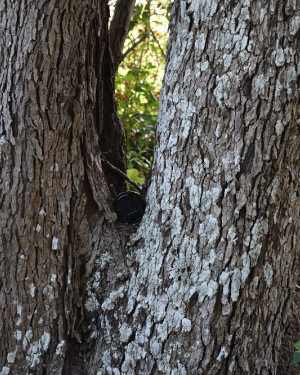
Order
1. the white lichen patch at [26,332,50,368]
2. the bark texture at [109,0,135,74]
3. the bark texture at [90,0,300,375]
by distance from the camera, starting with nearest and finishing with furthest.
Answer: the bark texture at [90,0,300,375], the white lichen patch at [26,332,50,368], the bark texture at [109,0,135,74]

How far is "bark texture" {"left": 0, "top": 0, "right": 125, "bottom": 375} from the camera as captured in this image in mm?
1774

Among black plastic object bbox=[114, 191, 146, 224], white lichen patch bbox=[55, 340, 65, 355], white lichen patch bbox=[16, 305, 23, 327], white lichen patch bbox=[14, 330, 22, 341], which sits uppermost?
black plastic object bbox=[114, 191, 146, 224]

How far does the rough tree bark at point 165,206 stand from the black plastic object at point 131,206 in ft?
0.15

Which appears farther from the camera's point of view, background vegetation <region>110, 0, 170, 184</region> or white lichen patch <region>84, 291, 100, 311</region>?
background vegetation <region>110, 0, 170, 184</region>

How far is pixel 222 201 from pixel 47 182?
2.05ft

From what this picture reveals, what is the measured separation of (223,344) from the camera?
168 centimetres

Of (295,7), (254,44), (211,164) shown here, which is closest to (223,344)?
(211,164)

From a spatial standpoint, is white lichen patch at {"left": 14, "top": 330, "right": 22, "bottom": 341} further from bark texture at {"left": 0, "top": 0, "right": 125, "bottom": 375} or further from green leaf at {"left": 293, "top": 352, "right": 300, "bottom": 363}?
green leaf at {"left": 293, "top": 352, "right": 300, "bottom": 363}

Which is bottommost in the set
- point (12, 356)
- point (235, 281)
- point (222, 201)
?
point (12, 356)

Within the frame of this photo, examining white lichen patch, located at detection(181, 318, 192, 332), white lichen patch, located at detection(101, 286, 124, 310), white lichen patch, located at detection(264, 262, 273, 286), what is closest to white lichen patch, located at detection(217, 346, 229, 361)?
white lichen patch, located at detection(181, 318, 192, 332)

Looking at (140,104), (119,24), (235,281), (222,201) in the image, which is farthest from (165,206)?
(140,104)

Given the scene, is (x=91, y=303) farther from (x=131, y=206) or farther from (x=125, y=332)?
(x=131, y=206)

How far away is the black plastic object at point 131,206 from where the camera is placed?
77.9 inches

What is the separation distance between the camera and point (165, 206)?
177cm
